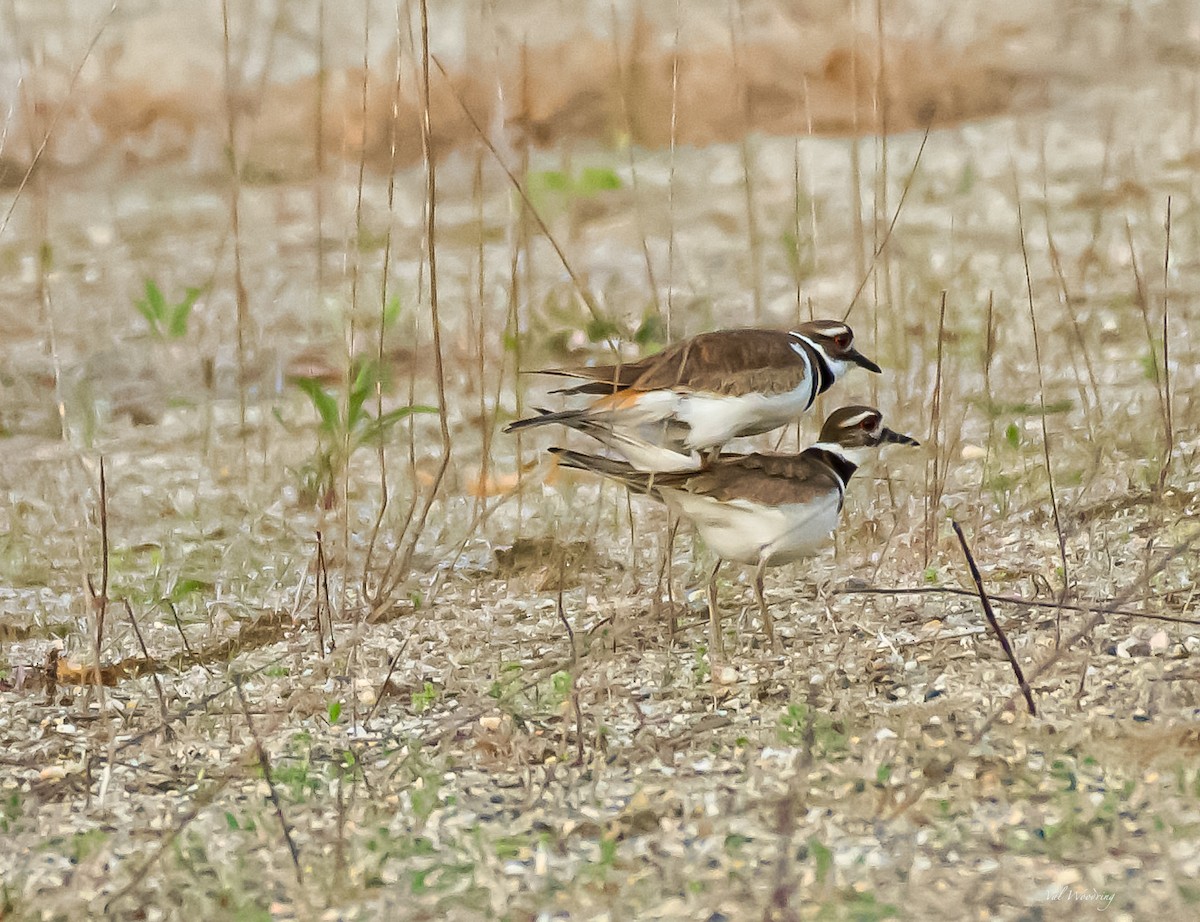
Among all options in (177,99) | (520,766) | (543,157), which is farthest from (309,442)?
(177,99)

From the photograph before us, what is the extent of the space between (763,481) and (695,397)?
8.0 inches

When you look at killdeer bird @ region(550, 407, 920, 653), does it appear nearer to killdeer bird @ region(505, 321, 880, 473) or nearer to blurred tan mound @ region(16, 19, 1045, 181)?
killdeer bird @ region(505, 321, 880, 473)

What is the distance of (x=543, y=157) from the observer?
28.1 ft

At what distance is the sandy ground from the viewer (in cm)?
A: 233

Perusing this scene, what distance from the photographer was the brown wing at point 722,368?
311 centimetres

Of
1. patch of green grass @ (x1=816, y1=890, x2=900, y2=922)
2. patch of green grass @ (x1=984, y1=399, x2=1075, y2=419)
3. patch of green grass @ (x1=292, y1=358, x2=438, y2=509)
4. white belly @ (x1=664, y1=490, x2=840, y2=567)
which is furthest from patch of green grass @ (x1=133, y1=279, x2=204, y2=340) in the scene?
patch of green grass @ (x1=816, y1=890, x2=900, y2=922)

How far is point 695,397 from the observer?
3.14 meters

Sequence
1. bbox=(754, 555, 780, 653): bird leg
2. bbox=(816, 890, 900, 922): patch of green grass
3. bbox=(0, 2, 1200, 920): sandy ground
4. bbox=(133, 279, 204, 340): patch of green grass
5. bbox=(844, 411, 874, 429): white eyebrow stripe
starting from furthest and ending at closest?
bbox=(133, 279, 204, 340): patch of green grass → bbox=(844, 411, 874, 429): white eyebrow stripe → bbox=(754, 555, 780, 653): bird leg → bbox=(0, 2, 1200, 920): sandy ground → bbox=(816, 890, 900, 922): patch of green grass

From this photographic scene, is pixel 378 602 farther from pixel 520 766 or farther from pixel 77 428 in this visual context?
pixel 77 428

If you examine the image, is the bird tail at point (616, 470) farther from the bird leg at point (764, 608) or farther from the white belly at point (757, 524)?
the bird leg at point (764, 608)

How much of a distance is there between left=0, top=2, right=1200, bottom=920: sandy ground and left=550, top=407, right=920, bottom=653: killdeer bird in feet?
0.60

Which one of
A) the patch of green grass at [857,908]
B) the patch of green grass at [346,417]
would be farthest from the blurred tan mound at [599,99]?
the patch of green grass at [857,908]

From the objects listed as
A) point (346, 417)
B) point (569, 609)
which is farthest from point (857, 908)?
point (346, 417)

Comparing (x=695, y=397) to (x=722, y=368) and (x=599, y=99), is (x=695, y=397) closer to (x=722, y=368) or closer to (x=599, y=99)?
(x=722, y=368)
